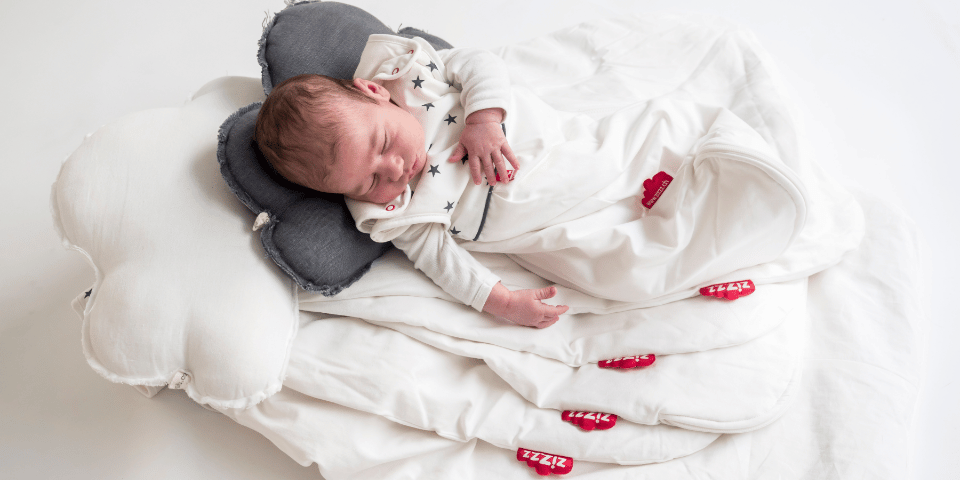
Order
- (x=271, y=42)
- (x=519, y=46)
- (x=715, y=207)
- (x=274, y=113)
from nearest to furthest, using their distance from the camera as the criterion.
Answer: (x=274, y=113) → (x=715, y=207) → (x=271, y=42) → (x=519, y=46)

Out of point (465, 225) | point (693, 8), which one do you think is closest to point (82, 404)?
point (465, 225)

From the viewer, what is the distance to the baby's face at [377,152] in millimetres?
1068

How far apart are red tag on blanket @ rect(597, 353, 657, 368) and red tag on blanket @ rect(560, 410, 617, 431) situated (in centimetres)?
10

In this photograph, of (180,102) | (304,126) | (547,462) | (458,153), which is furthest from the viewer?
(180,102)

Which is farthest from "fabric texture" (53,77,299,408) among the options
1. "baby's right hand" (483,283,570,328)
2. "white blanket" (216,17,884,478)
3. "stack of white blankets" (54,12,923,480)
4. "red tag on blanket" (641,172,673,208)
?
"red tag on blanket" (641,172,673,208)

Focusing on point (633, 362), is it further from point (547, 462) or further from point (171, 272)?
point (171, 272)

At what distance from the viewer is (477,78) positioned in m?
1.27

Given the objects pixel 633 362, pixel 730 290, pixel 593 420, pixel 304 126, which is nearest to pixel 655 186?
pixel 730 290

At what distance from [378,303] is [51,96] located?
149cm

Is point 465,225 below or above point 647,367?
above

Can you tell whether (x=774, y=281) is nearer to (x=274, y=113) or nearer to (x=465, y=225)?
(x=465, y=225)

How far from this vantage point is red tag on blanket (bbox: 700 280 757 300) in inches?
47.6

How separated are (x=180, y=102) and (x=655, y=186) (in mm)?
1545

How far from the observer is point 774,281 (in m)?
1.25
